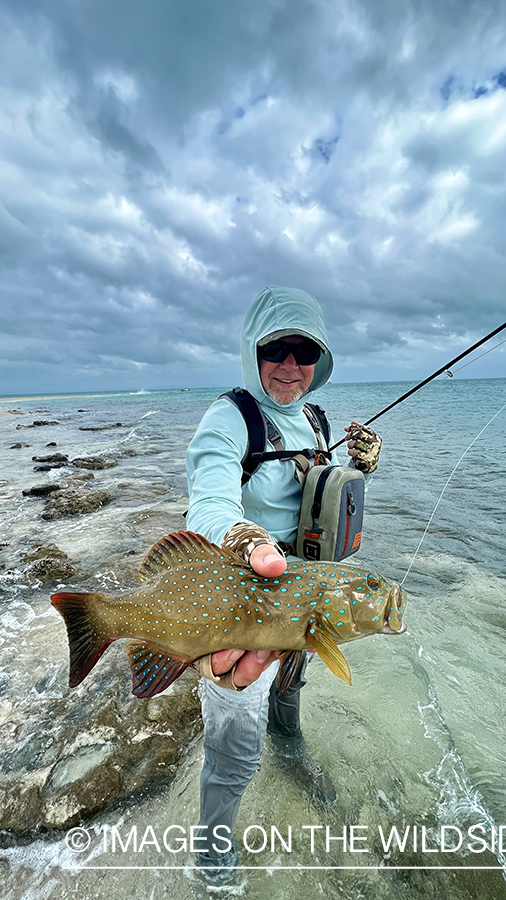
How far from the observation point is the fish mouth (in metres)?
2.04

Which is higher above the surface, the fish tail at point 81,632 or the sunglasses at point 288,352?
the sunglasses at point 288,352

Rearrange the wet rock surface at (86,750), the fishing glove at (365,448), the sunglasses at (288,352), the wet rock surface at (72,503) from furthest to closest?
the wet rock surface at (72,503) < the fishing glove at (365,448) < the sunglasses at (288,352) < the wet rock surface at (86,750)

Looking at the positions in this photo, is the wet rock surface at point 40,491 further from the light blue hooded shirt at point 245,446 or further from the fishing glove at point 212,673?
the fishing glove at point 212,673

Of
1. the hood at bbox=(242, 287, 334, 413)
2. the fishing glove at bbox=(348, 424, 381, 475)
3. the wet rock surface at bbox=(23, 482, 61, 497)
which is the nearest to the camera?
the hood at bbox=(242, 287, 334, 413)

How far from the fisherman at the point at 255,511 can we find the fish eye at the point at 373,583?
51 cm

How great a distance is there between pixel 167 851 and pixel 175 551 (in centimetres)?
207

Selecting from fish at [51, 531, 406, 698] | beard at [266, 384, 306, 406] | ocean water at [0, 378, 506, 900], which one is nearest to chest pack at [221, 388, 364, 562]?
beard at [266, 384, 306, 406]

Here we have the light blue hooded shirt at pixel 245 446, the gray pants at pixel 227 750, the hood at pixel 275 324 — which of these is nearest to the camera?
the gray pants at pixel 227 750

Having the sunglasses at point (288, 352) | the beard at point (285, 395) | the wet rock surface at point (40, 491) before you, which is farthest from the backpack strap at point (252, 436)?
the wet rock surface at point (40, 491)

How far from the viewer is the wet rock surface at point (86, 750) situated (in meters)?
2.59

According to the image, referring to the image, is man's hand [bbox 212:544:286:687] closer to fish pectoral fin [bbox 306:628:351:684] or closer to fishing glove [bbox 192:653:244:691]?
fishing glove [bbox 192:653:244:691]

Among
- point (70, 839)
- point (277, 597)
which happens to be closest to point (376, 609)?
point (277, 597)

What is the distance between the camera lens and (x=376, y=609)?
2.00m

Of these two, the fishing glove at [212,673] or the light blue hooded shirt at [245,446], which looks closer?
the fishing glove at [212,673]
